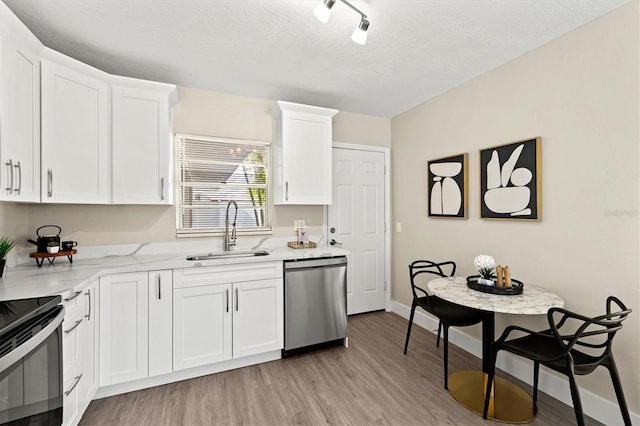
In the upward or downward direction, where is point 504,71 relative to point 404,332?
upward

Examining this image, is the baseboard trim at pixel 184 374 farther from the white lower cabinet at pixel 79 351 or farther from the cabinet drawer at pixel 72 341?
the cabinet drawer at pixel 72 341

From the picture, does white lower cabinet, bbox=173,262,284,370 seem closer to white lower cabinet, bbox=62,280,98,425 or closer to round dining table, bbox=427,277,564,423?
white lower cabinet, bbox=62,280,98,425

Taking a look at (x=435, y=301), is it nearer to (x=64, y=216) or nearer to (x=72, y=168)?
(x=72, y=168)

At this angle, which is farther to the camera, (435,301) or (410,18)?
(435,301)

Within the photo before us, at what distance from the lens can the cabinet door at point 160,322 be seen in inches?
88.6

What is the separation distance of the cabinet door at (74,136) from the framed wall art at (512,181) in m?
3.22

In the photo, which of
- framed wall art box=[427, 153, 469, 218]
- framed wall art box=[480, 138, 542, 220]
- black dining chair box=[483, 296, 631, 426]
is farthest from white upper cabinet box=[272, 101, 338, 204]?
black dining chair box=[483, 296, 631, 426]

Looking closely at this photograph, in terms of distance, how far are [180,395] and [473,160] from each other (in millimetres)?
3176

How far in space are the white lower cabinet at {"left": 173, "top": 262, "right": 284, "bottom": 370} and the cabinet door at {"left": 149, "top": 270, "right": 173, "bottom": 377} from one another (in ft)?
0.14

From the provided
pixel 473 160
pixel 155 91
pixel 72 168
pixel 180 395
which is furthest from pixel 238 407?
pixel 473 160

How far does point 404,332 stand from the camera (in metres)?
3.29

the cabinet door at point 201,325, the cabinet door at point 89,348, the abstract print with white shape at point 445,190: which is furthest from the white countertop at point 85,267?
the abstract print with white shape at point 445,190

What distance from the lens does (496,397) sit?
7.09ft

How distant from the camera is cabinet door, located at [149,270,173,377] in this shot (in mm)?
2250
